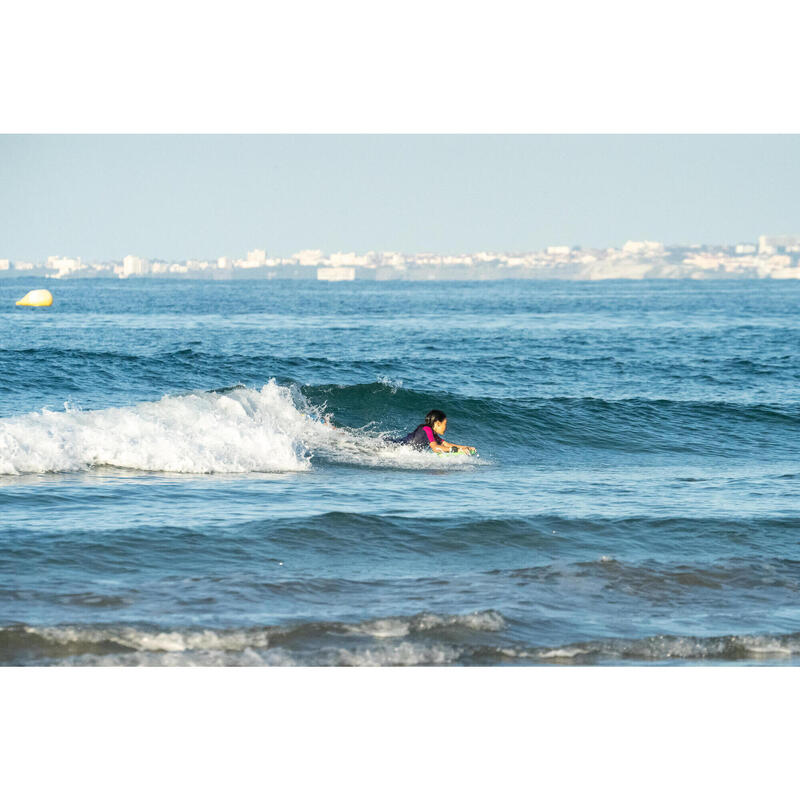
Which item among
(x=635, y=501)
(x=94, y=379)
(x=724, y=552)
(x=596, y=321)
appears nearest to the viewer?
(x=724, y=552)

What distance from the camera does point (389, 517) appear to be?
10.9 m

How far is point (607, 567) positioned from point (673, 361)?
77.1ft

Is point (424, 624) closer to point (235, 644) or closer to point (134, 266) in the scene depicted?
point (235, 644)

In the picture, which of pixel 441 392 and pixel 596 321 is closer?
pixel 441 392

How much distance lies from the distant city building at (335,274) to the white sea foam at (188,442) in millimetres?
169855

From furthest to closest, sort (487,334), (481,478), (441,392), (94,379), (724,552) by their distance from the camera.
→ (487,334)
(94,379)
(441,392)
(481,478)
(724,552)

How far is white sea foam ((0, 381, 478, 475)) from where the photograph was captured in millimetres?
13984

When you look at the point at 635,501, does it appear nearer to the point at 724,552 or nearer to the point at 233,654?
the point at 724,552

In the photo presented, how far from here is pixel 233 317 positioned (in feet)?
171

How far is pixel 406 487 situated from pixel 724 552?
14.4 ft

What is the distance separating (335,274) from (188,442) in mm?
176064

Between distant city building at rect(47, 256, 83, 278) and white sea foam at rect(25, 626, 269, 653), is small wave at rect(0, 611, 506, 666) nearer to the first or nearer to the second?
white sea foam at rect(25, 626, 269, 653)

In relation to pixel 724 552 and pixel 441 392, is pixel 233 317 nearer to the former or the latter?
pixel 441 392
